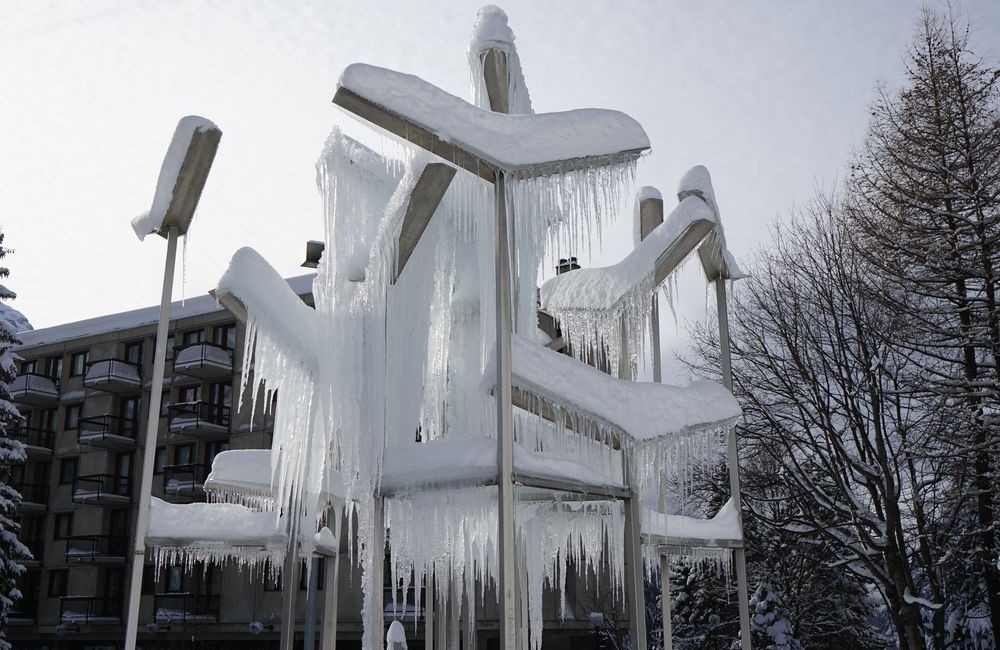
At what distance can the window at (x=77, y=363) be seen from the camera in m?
37.5

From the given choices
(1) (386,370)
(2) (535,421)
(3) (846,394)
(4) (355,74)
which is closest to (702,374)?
(3) (846,394)

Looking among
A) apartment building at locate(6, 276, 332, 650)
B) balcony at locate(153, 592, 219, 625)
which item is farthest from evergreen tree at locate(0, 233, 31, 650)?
balcony at locate(153, 592, 219, 625)

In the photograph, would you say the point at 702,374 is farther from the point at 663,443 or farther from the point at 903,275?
the point at 663,443

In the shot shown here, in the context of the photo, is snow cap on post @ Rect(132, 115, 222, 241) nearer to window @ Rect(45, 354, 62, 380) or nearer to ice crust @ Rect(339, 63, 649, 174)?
ice crust @ Rect(339, 63, 649, 174)

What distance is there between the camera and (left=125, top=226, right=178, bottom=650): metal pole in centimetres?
616

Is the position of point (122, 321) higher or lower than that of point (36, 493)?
higher

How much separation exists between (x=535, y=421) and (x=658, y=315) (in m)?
2.09

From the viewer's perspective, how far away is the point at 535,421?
7145mm

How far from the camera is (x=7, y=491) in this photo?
918 inches

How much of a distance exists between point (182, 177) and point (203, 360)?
26.8 metres

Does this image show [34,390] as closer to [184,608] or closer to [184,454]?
[184,454]

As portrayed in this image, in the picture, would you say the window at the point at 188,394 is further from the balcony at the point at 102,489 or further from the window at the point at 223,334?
the balcony at the point at 102,489

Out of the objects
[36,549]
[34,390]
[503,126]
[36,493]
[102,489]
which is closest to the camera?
[503,126]

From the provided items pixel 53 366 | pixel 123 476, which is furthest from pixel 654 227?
pixel 53 366
